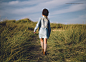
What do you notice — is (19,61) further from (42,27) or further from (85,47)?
(85,47)

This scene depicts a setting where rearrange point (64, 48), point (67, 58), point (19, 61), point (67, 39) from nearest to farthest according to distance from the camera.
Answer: point (19, 61) → point (67, 58) → point (64, 48) → point (67, 39)

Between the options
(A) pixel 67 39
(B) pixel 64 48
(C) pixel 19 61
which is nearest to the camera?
(C) pixel 19 61

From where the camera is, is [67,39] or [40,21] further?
[67,39]

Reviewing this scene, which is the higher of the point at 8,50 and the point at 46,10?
the point at 46,10

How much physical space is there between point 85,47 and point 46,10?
2745mm

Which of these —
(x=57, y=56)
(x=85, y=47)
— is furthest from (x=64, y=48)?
(x=85, y=47)

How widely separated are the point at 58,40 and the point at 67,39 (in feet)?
1.70

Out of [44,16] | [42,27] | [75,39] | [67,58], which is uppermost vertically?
[44,16]

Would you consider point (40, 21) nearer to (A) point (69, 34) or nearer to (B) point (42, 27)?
(B) point (42, 27)

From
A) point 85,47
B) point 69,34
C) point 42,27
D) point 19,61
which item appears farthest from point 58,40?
point 19,61

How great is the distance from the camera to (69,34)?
189 inches

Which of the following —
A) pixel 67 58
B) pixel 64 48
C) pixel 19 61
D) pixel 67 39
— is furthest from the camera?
pixel 67 39

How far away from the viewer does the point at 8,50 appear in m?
3.19

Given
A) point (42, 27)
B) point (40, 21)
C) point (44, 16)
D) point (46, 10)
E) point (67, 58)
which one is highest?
point (46, 10)
